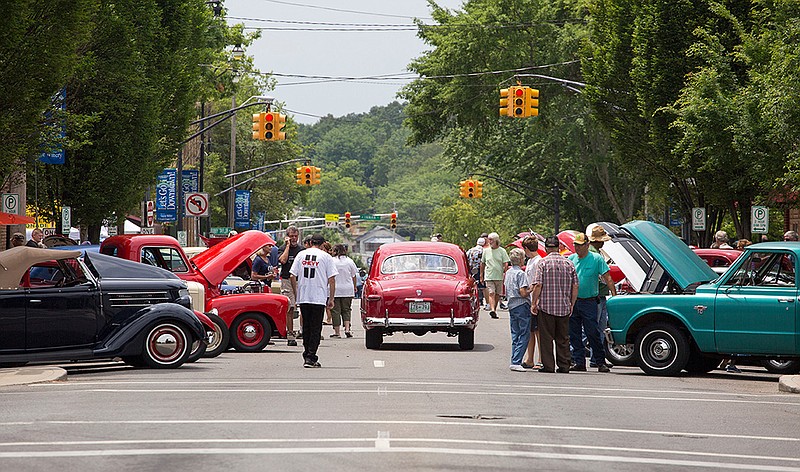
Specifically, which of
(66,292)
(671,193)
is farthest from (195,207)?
(66,292)

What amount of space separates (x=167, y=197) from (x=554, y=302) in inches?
1343

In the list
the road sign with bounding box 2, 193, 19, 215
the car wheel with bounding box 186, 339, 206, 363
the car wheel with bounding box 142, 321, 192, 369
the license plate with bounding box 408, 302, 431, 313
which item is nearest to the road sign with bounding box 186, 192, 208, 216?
the road sign with bounding box 2, 193, 19, 215

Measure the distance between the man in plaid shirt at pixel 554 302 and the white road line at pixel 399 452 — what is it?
8.86 metres

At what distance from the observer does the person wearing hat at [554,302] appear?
19.5 metres

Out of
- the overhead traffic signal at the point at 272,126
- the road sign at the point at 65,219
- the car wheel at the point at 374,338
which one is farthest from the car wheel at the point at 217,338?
the overhead traffic signal at the point at 272,126

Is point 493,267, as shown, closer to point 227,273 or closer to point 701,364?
point 227,273

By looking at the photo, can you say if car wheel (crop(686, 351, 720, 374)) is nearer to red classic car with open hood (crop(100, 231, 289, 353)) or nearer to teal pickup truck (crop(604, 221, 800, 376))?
teal pickup truck (crop(604, 221, 800, 376))

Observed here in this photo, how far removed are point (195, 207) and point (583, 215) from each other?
2901 centimetres

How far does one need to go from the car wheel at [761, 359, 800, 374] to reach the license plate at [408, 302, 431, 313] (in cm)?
545

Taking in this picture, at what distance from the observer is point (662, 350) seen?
19.5m

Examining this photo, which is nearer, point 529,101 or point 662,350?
point 662,350

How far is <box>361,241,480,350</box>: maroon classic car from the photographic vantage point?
23.0 meters

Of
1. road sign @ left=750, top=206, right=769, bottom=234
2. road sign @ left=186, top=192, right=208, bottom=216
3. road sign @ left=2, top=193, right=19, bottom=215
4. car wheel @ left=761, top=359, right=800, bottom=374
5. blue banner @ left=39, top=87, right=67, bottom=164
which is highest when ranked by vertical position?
blue banner @ left=39, top=87, right=67, bottom=164

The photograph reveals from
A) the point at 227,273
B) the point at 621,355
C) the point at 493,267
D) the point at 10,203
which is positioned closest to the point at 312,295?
the point at 227,273
